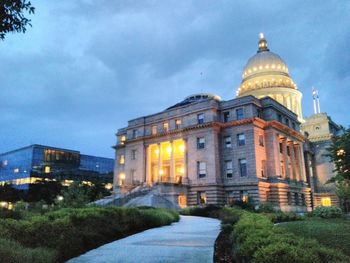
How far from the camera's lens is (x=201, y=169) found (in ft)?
178

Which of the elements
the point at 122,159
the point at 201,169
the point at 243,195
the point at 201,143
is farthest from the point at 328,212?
the point at 122,159

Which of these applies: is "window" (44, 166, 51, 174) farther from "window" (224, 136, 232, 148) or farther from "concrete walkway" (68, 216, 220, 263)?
"concrete walkway" (68, 216, 220, 263)

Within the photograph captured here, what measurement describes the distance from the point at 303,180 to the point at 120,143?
39082mm

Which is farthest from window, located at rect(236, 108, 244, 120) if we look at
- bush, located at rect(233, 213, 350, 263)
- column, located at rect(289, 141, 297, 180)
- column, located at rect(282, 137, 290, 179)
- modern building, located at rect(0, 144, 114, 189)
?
modern building, located at rect(0, 144, 114, 189)

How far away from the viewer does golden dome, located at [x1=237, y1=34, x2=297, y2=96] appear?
8481 centimetres

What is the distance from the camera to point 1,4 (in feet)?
32.6

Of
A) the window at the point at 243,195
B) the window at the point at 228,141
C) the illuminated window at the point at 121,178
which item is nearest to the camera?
the window at the point at 243,195

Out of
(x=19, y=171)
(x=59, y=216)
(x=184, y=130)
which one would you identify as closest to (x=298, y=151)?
(x=184, y=130)

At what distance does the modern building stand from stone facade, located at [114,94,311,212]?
55206 millimetres

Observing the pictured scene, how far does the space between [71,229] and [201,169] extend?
41396 mm

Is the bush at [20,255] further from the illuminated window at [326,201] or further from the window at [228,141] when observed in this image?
the illuminated window at [326,201]

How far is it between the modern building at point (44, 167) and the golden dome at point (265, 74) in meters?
62.2

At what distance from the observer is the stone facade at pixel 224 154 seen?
5138cm

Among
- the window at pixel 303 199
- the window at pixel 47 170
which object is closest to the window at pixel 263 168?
the window at pixel 303 199
